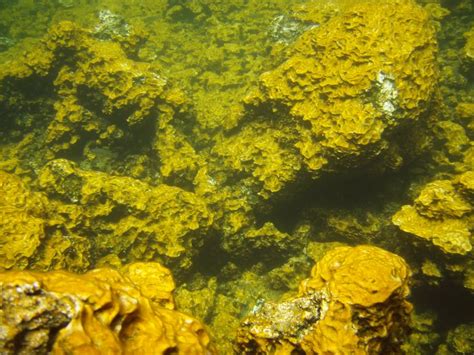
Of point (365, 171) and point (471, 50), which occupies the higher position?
point (471, 50)

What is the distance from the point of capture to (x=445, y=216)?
14.9 ft

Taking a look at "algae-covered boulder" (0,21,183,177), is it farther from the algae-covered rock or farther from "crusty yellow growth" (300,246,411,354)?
the algae-covered rock

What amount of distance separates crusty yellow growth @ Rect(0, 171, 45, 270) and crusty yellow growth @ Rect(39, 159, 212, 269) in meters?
0.52

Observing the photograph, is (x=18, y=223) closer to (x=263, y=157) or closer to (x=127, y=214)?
(x=127, y=214)

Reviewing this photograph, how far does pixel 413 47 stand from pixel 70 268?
5.60 meters

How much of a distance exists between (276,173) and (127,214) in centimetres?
240

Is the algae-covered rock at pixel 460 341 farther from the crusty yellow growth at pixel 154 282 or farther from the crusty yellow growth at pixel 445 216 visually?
the crusty yellow growth at pixel 154 282

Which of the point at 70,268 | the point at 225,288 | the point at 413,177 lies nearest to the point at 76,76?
the point at 70,268

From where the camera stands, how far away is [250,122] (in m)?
6.47

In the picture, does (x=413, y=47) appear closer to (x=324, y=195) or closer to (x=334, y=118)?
(x=334, y=118)

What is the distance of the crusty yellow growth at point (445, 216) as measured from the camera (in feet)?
14.1

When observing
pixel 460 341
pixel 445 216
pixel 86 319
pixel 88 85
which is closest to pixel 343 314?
pixel 86 319

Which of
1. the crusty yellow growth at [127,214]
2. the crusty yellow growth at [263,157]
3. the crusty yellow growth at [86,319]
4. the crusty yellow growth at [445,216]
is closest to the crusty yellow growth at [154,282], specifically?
the crusty yellow growth at [86,319]

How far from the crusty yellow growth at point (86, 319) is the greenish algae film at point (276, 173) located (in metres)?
0.69
